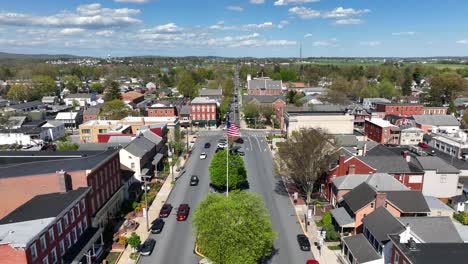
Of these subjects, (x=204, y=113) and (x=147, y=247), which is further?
(x=204, y=113)

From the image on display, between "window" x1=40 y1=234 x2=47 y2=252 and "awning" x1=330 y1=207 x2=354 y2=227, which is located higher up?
"window" x1=40 y1=234 x2=47 y2=252

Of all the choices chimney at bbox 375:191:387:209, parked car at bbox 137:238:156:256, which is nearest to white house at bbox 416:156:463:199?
chimney at bbox 375:191:387:209

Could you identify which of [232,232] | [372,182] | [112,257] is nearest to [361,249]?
[372,182]

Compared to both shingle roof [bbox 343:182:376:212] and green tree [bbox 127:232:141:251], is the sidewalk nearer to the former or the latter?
green tree [bbox 127:232:141:251]

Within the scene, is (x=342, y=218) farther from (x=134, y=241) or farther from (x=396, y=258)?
(x=134, y=241)

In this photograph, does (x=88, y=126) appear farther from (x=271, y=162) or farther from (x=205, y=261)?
(x=205, y=261)

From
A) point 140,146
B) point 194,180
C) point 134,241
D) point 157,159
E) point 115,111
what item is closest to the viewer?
point 134,241

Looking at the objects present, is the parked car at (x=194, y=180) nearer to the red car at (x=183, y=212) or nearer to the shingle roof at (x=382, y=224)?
the red car at (x=183, y=212)
